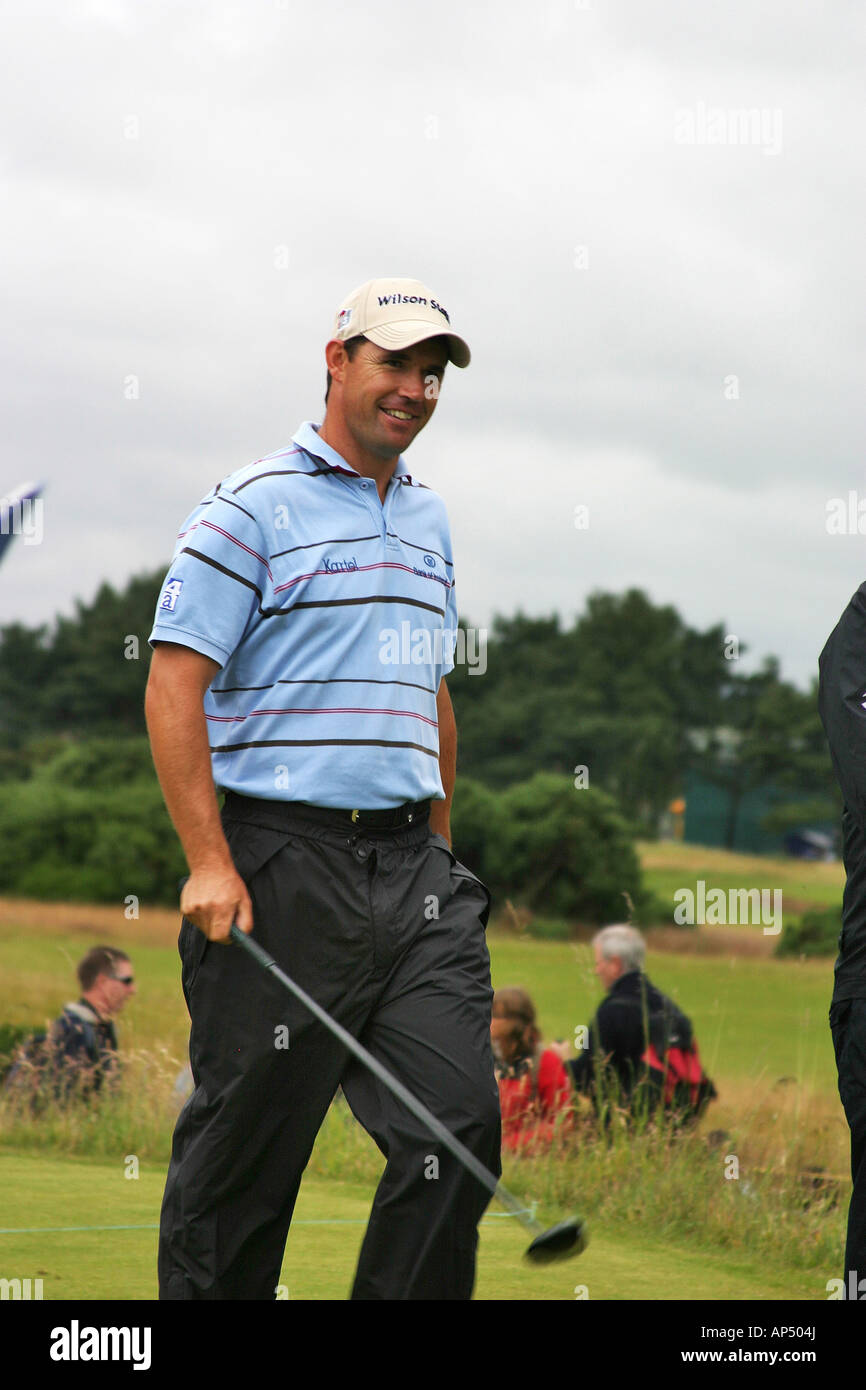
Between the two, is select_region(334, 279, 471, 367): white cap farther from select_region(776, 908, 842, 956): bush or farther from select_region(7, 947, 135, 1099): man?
select_region(776, 908, 842, 956): bush

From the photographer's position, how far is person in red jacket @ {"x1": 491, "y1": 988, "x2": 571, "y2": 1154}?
23.9 feet

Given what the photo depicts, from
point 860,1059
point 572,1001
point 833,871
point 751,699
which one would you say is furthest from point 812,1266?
point 751,699

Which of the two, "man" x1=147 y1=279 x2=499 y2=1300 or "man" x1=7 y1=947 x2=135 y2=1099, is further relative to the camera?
"man" x1=7 y1=947 x2=135 y2=1099

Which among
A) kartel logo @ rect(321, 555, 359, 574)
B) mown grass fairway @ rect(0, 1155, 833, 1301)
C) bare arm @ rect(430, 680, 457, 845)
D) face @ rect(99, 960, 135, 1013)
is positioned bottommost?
mown grass fairway @ rect(0, 1155, 833, 1301)

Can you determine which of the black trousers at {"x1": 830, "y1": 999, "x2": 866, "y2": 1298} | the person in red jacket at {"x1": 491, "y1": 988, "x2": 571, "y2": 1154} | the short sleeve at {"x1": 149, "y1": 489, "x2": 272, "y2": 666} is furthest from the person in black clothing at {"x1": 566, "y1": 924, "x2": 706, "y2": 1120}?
the short sleeve at {"x1": 149, "y1": 489, "x2": 272, "y2": 666}

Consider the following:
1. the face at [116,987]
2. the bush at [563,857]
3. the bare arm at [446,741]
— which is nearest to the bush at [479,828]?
the bush at [563,857]

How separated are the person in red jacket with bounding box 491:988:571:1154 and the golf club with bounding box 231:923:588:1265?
3.44m

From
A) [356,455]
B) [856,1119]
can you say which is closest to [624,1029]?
[856,1119]

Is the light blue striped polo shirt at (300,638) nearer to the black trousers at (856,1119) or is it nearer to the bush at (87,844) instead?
the black trousers at (856,1119)

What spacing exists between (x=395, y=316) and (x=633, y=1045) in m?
4.53
